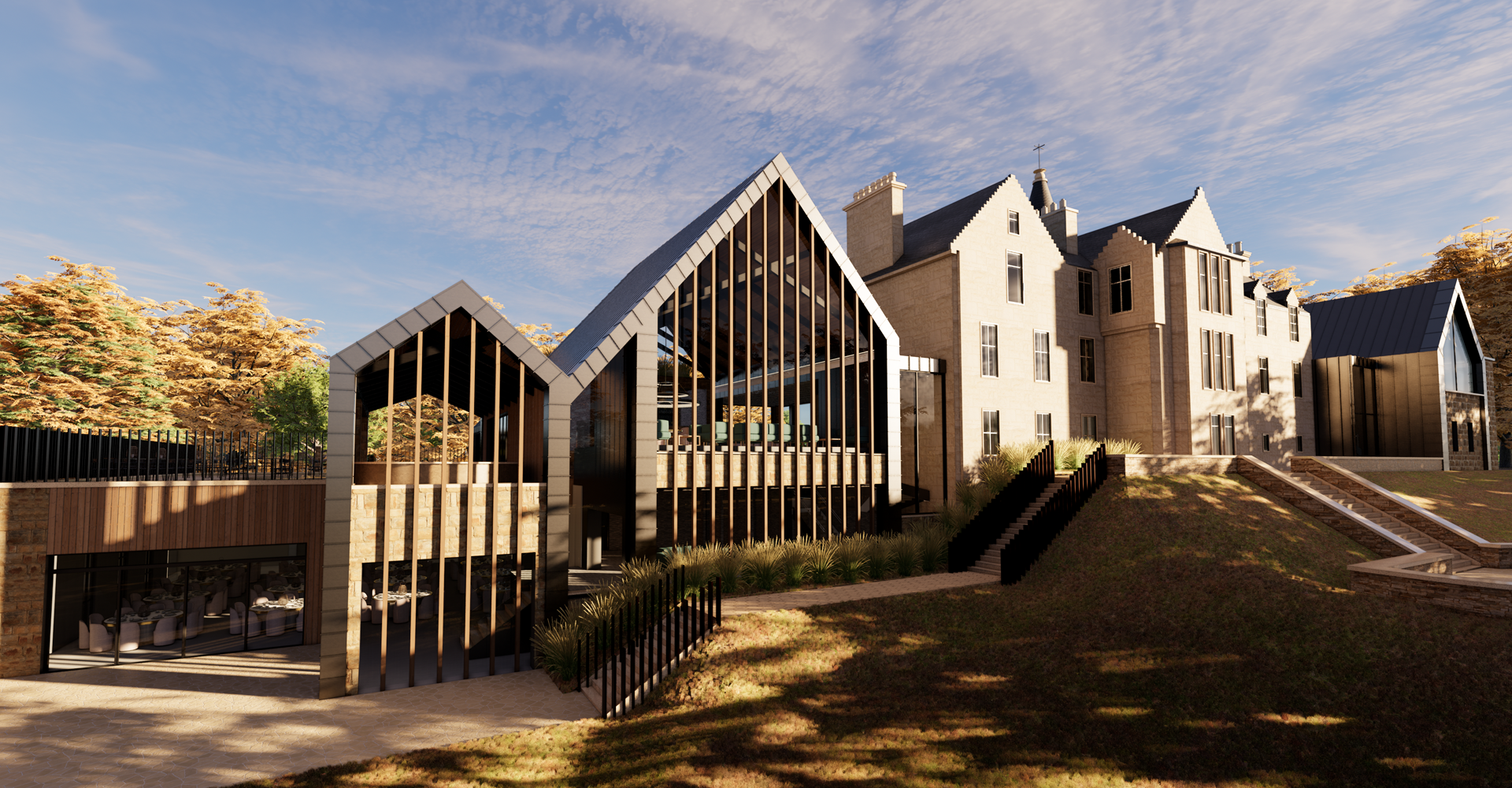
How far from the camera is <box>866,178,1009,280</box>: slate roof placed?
A: 25.9 m

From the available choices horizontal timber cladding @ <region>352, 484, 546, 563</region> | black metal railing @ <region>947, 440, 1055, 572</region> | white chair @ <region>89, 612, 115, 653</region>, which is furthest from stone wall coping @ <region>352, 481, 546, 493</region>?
black metal railing @ <region>947, 440, 1055, 572</region>

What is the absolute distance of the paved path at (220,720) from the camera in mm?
9344

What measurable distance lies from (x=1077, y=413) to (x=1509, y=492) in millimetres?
15052

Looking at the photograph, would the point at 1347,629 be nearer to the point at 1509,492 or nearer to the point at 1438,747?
the point at 1438,747

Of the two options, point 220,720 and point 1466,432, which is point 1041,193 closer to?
point 1466,432

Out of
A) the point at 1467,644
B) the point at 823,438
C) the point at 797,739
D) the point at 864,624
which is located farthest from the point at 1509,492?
the point at 797,739

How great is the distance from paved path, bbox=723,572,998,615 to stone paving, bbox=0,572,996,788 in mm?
116

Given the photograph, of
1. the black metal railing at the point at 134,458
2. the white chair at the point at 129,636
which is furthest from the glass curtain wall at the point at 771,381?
the white chair at the point at 129,636

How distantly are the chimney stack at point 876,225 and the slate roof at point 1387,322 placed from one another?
2454 centimetres

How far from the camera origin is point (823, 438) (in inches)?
826

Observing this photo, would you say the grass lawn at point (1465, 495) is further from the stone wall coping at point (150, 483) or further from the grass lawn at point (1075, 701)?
the stone wall coping at point (150, 483)

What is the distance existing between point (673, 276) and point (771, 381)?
583cm

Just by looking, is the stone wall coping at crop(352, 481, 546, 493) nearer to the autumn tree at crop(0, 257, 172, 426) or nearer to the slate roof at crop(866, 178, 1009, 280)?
the slate roof at crop(866, 178, 1009, 280)

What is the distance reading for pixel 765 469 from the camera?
19.0m
